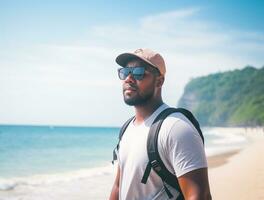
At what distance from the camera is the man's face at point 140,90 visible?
8.31 ft

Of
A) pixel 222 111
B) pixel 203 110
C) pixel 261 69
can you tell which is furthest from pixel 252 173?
pixel 261 69

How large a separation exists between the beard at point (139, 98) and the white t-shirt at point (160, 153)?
0.36 ft

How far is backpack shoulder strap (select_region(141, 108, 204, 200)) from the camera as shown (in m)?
2.20

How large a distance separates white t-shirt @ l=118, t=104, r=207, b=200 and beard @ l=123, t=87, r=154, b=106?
0.36ft

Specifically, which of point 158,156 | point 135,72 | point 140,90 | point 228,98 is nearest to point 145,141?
point 158,156

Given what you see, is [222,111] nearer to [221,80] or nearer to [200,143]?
[221,80]

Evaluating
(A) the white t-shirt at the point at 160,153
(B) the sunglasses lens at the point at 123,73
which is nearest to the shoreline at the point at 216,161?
(B) the sunglasses lens at the point at 123,73

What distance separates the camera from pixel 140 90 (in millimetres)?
2555

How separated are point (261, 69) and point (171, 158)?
589ft

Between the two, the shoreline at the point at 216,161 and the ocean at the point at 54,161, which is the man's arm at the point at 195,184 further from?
the shoreline at the point at 216,161

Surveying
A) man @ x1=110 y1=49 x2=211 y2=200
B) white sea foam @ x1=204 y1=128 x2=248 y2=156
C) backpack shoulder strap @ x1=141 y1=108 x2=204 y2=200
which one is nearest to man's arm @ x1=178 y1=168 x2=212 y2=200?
man @ x1=110 y1=49 x2=211 y2=200

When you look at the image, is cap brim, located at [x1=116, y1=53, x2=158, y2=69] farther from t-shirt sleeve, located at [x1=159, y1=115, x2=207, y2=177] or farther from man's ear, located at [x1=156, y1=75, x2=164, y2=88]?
t-shirt sleeve, located at [x1=159, y1=115, x2=207, y2=177]

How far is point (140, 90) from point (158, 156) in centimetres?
55

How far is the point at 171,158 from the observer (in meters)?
2.16
